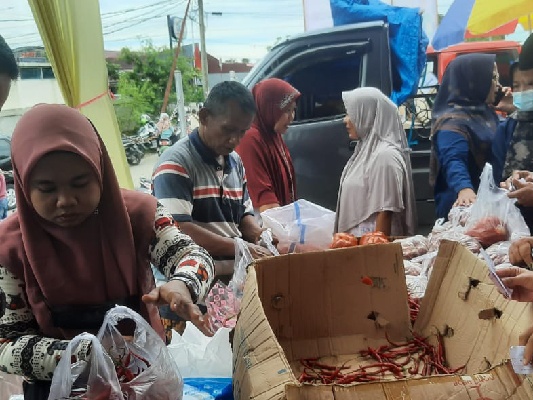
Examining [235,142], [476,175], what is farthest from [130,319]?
[476,175]

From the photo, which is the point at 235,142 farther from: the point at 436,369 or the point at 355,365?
the point at 436,369

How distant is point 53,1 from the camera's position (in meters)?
2.68

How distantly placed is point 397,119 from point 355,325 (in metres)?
1.52

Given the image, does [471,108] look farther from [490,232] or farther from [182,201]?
[182,201]

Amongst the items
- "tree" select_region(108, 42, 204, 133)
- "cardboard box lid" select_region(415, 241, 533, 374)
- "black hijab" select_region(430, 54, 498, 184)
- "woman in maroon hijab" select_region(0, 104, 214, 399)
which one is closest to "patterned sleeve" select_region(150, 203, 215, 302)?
"woman in maroon hijab" select_region(0, 104, 214, 399)

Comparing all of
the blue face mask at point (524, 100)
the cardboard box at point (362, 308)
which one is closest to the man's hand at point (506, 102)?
the blue face mask at point (524, 100)

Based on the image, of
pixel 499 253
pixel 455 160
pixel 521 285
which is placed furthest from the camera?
pixel 455 160

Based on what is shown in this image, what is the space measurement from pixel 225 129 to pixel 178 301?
119cm

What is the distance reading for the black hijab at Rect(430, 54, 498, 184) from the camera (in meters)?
2.94

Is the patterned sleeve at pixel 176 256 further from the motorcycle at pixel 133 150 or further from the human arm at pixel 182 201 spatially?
the motorcycle at pixel 133 150

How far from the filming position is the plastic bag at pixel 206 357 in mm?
1516

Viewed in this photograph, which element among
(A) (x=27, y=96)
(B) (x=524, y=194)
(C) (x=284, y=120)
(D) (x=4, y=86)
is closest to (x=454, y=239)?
(B) (x=524, y=194)

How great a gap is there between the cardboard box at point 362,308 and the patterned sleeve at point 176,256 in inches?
4.4

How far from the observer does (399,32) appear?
4.64m
